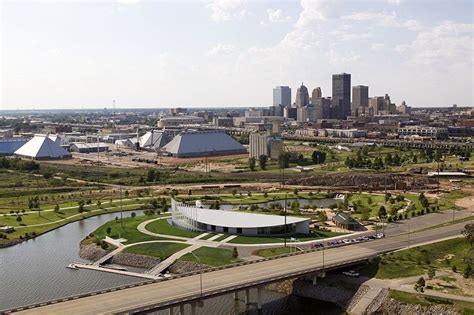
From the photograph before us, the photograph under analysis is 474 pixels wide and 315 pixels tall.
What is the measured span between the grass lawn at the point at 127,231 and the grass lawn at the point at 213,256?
28.7 ft

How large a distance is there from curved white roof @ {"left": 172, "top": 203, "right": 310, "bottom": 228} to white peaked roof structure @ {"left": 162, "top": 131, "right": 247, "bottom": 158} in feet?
342

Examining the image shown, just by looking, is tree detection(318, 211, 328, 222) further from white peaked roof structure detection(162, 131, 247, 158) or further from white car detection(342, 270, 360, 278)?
white peaked roof structure detection(162, 131, 247, 158)

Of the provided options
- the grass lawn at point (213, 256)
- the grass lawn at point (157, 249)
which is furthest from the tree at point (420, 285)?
the grass lawn at point (157, 249)

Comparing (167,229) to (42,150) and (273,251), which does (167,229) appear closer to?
(273,251)

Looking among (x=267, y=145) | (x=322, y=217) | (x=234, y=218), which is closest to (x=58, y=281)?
(x=234, y=218)

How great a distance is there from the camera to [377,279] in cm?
5419

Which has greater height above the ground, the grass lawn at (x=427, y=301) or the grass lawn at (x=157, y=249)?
the grass lawn at (x=157, y=249)

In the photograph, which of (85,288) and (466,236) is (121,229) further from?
(466,236)

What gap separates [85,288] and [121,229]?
66.8ft

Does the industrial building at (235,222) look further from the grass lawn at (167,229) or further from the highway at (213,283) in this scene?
the highway at (213,283)

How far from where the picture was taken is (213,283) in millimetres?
48875

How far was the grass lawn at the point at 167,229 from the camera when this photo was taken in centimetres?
7288

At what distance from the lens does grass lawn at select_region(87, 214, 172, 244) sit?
71.3m

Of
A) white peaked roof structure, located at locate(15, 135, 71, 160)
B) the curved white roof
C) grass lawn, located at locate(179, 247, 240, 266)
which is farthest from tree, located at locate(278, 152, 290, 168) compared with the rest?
grass lawn, located at locate(179, 247, 240, 266)
